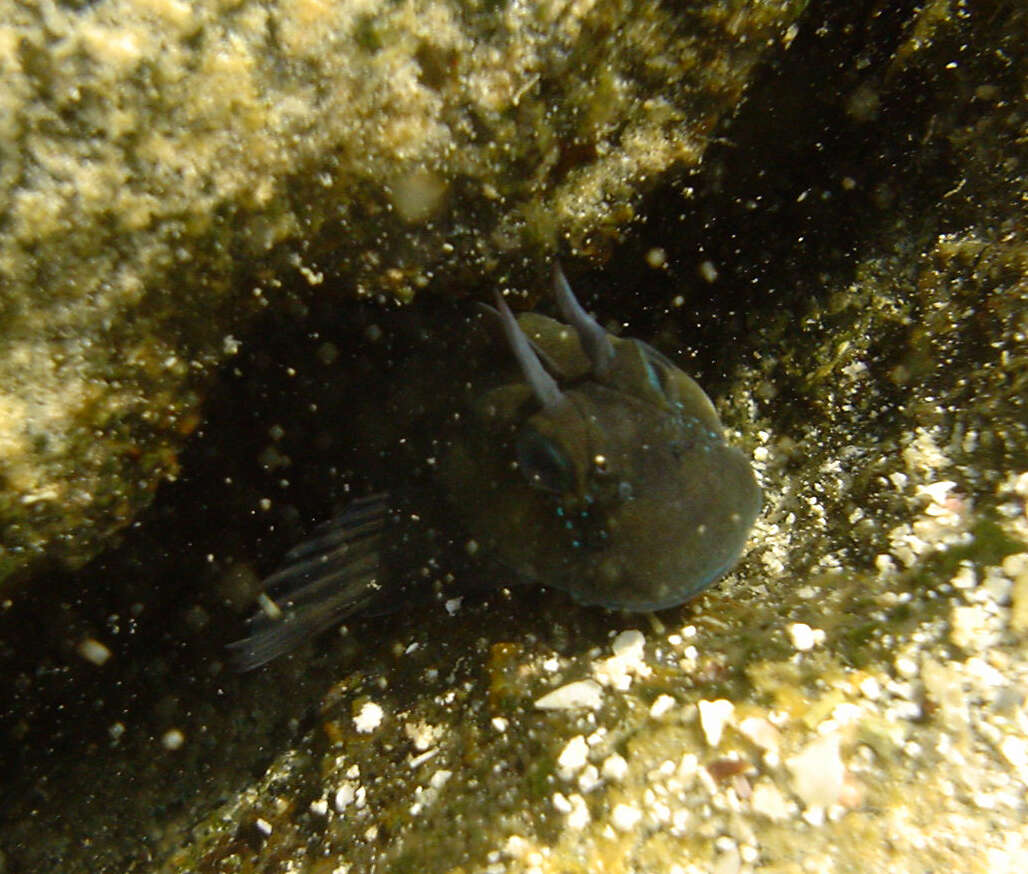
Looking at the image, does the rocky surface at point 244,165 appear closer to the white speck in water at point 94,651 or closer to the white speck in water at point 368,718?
the white speck in water at point 368,718

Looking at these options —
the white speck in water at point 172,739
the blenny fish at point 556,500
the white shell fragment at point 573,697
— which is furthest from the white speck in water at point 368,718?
the white speck in water at point 172,739

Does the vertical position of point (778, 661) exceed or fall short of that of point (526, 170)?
it falls short

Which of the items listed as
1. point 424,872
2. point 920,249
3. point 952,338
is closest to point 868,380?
point 952,338

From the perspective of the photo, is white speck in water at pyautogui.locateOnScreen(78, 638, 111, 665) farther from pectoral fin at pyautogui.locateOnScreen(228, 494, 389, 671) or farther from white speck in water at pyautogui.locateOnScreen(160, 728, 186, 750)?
pectoral fin at pyautogui.locateOnScreen(228, 494, 389, 671)

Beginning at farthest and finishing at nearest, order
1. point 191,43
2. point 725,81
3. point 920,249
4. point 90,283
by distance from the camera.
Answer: point 920,249 → point 725,81 → point 90,283 → point 191,43

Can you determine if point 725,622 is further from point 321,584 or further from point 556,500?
point 321,584

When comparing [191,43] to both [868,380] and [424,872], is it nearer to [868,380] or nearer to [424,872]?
[424,872]
